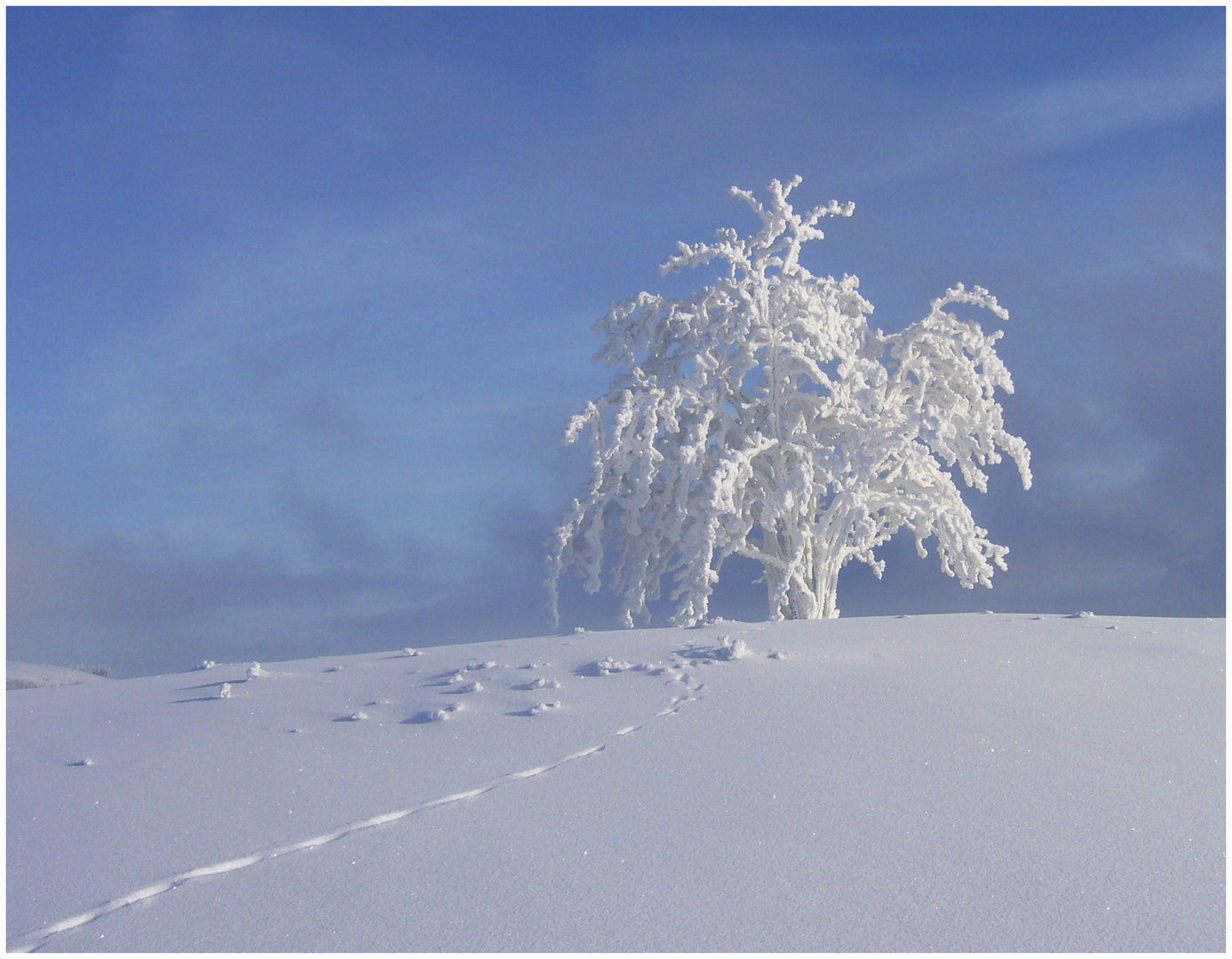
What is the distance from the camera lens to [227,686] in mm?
8438

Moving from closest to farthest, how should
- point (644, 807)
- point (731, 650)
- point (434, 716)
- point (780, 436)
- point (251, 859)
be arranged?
point (251, 859), point (644, 807), point (434, 716), point (731, 650), point (780, 436)

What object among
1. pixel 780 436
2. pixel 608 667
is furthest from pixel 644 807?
pixel 780 436

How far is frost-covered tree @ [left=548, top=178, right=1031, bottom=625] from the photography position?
48.3 ft

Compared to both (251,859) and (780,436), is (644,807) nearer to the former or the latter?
(251,859)

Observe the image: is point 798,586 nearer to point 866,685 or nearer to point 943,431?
point 943,431

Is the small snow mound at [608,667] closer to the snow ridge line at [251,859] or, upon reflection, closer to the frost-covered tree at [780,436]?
the snow ridge line at [251,859]

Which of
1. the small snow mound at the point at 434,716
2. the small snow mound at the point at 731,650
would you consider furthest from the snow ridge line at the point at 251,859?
the small snow mound at the point at 731,650

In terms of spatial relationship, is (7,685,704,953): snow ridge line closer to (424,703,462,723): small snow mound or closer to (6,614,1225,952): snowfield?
(6,614,1225,952): snowfield

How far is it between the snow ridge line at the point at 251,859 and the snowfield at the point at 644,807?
2 cm

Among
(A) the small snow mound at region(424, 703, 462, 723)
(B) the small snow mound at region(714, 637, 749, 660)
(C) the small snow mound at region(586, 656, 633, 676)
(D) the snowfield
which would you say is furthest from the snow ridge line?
(B) the small snow mound at region(714, 637, 749, 660)

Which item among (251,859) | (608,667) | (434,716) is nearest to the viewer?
(251,859)

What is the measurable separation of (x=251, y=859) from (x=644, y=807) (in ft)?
6.33

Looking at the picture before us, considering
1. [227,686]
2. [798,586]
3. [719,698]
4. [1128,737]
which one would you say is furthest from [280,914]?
[798,586]

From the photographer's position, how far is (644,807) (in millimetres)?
5309
